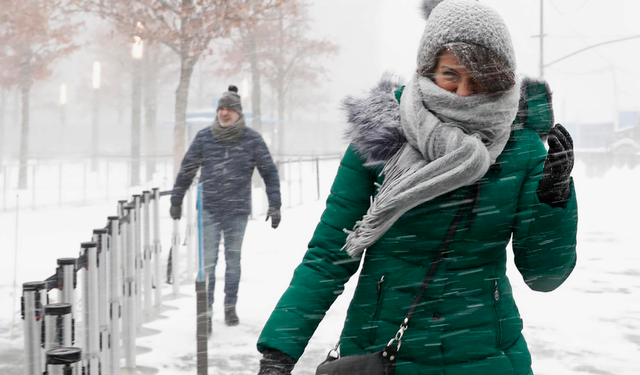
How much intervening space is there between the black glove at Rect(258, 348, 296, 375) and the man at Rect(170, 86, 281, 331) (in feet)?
14.2

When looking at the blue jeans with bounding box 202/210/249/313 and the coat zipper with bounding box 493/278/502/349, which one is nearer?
the coat zipper with bounding box 493/278/502/349

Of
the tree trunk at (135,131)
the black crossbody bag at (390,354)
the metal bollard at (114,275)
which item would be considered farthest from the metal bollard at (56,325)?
the tree trunk at (135,131)

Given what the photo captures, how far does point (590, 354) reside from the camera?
18.2ft

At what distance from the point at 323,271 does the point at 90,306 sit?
2.57 meters

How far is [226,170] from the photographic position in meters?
6.34

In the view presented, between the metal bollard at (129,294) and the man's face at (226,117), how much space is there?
1.05 meters

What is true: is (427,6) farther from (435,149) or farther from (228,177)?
(228,177)

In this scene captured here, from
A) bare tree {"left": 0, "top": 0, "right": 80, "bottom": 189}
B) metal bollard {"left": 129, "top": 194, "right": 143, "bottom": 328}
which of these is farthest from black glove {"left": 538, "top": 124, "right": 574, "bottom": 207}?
bare tree {"left": 0, "top": 0, "right": 80, "bottom": 189}

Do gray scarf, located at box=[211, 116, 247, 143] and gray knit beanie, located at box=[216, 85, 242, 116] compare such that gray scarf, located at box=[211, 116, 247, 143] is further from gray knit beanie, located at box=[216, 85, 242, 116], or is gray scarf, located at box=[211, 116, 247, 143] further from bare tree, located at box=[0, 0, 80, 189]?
bare tree, located at box=[0, 0, 80, 189]

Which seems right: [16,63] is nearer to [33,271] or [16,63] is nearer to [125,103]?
[33,271]

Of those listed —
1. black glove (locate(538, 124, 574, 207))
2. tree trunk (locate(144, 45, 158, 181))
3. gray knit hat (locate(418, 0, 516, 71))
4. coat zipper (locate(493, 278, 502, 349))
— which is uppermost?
tree trunk (locate(144, 45, 158, 181))

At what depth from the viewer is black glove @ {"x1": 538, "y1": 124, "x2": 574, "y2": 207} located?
1.89 metres

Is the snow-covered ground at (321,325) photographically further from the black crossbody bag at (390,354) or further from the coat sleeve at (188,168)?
the black crossbody bag at (390,354)

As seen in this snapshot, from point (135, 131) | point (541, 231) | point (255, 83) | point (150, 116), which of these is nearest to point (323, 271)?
point (541, 231)
